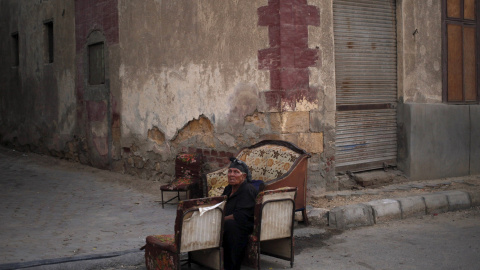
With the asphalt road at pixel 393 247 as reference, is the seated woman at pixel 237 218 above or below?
above

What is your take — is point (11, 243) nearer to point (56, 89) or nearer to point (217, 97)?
point (217, 97)

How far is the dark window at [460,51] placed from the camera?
10.8 metres

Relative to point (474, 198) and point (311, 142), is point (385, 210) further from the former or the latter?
point (474, 198)

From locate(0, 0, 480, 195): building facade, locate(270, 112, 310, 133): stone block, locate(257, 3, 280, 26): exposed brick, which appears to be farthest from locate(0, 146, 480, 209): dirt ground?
locate(257, 3, 280, 26): exposed brick

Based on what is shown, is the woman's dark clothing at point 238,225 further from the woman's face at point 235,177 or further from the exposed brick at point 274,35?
the exposed brick at point 274,35

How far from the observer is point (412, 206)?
819 centimetres

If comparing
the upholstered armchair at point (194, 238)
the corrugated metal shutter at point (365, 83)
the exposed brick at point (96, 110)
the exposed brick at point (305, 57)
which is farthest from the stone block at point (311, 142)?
the exposed brick at point (96, 110)

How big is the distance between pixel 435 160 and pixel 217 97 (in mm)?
4195

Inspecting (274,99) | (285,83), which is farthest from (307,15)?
(274,99)

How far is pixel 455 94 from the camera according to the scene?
35.8 feet

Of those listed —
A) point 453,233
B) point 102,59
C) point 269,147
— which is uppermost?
point 102,59

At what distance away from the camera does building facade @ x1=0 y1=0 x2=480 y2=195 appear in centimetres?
855

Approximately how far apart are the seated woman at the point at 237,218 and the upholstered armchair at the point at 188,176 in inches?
105

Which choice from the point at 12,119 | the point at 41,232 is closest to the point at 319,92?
the point at 41,232
